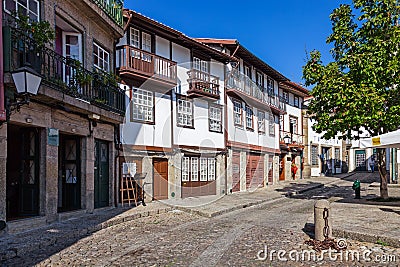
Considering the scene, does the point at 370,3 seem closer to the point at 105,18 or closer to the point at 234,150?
the point at 105,18

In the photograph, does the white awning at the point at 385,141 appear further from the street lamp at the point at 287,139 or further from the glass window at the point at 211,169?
the street lamp at the point at 287,139

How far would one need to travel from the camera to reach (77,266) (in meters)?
6.73

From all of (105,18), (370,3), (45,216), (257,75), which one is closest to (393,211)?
(370,3)

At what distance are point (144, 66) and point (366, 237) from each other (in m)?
10.6

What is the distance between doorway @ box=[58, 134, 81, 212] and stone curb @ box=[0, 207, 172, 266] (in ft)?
3.96

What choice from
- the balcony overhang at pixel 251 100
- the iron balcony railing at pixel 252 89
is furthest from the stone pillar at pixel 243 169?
the iron balcony railing at pixel 252 89

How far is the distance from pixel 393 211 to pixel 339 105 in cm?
370

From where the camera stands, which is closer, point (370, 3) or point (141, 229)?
point (141, 229)

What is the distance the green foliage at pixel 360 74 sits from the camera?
11961 millimetres

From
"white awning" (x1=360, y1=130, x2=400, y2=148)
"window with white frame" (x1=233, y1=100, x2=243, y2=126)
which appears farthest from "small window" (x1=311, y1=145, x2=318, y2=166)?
"white awning" (x1=360, y1=130, x2=400, y2=148)

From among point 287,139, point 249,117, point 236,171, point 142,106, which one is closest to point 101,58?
point 142,106

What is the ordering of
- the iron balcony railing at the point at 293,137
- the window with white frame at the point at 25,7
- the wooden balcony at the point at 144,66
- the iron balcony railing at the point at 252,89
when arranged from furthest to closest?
1. the iron balcony railing at the point at 293,137
2. the iron balcony railing at the point at 252,89
3. the wooden balcony at the point at 144,66
4. the window with white frame at the point at 25,7

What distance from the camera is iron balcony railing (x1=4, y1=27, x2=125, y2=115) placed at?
8.34 meters

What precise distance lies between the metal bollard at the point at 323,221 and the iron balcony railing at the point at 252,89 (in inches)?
541
